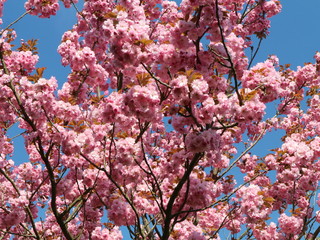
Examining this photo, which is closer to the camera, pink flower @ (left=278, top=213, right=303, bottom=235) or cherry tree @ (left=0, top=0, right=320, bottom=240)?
cherry tree @ (left=0, top=0, right=320, bottom=240)

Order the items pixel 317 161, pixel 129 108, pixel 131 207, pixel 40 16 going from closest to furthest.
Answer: pixel 129 108, pixel 131 207, pixel 40 16, pixel 317 161

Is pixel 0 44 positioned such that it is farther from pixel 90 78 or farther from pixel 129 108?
pixel 129 108

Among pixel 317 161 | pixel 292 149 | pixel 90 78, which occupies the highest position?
pixel 90 78

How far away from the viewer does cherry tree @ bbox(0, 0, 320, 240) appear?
16.0 ft

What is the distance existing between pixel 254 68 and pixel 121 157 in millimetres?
2321

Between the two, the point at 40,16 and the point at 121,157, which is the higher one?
the point at 40,16

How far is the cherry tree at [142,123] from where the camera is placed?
487cm

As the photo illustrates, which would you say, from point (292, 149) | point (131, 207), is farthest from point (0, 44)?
point (292, 149)

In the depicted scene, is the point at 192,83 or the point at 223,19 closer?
the point at 192,83

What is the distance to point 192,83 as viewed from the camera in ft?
14.9

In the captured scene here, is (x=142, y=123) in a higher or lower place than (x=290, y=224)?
higher

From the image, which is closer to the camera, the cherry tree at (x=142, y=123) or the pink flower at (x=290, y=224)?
the cherry tree at (x=142, y=123)

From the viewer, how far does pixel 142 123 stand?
7.18 m

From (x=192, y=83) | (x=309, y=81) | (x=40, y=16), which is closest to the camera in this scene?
(x=192, y=83)
